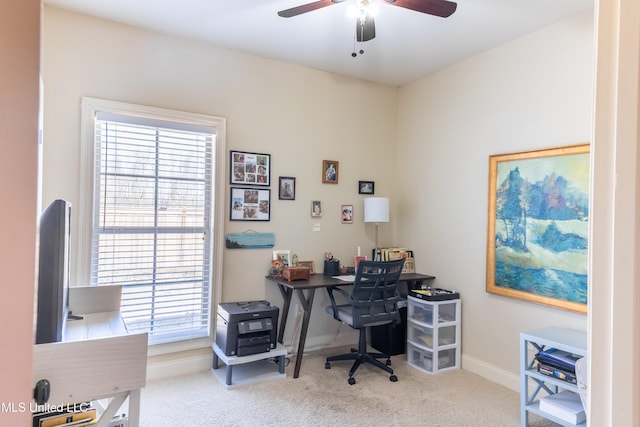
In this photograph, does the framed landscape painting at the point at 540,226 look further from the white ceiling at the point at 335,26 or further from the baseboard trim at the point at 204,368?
the white ceiling at the point at 335,26

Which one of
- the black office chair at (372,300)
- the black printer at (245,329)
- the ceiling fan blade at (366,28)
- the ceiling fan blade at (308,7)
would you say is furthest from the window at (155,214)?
the ceiling fan blade at (366,28)

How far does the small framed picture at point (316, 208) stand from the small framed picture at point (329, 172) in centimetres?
22

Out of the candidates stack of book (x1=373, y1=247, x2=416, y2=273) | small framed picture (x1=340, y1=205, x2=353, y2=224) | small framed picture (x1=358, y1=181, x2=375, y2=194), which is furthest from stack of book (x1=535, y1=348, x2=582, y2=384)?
small framed picture (x1=358, y1=181, x2=375, y2=194)

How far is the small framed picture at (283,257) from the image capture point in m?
3.55

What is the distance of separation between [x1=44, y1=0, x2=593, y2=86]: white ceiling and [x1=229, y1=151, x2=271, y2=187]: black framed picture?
2.98ft

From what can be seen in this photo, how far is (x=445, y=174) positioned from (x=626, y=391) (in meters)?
3.39

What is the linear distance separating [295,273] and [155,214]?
1232 mm

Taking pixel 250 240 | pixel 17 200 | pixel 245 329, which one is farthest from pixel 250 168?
pixel 17 200

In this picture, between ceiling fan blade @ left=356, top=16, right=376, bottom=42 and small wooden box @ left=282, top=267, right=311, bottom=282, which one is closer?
Answer: ceiling fan blade @ left=356, top=16, right=376, bottom=42

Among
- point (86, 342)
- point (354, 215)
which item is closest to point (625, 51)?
point (86, 342)

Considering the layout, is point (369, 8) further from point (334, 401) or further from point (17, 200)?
point (334, 401)

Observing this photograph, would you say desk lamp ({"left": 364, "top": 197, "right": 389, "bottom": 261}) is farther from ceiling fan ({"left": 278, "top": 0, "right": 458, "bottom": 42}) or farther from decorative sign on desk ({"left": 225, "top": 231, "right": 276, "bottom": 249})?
ceiling fan ({"left": 278, "top": 0, "right": 458, "bottom": 42})

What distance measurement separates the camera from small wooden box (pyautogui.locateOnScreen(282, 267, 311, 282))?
3311 mm

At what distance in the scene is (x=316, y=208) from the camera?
3.79 meters
